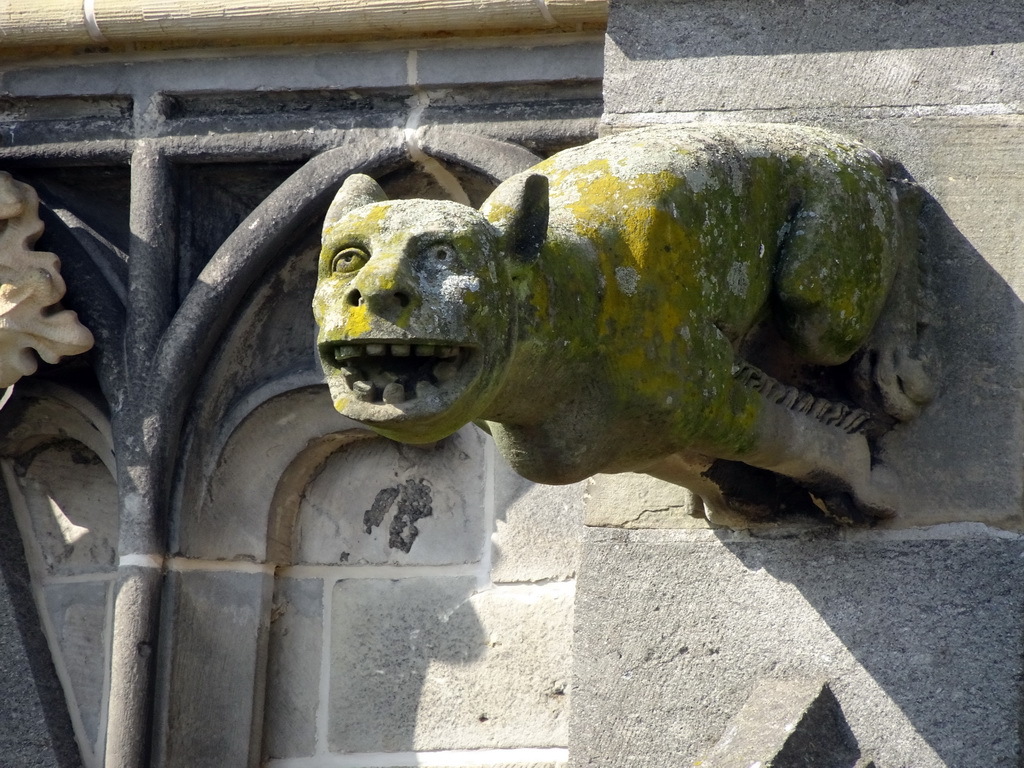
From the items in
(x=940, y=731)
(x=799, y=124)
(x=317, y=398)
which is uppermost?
(x=799, y=124)

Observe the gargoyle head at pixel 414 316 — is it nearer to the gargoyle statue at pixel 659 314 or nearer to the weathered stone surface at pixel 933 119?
the gargoyle statue at pixel 659 314

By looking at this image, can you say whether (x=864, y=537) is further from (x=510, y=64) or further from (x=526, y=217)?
(x=510, y=64)

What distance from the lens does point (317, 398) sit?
3.18 m

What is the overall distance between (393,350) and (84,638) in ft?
5.12

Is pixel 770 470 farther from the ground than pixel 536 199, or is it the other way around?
pixel 536 199

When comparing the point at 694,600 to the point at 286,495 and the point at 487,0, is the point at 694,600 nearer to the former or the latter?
the point at 286,495

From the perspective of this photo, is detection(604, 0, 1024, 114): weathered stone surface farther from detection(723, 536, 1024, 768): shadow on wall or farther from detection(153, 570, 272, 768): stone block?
detection(153, 570, 272, 768): stone block

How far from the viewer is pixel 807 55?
2.69m

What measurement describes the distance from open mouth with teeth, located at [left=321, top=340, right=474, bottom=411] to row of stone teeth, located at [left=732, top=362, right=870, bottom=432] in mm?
480

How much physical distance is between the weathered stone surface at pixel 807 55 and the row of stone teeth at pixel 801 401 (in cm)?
46

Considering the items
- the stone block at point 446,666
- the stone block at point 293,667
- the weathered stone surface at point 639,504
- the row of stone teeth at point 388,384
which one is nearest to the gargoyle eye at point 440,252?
the row of stone teeth at point 388,384

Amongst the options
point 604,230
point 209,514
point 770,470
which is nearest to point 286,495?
point 209,514

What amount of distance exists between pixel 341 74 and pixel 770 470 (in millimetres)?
A: 1195

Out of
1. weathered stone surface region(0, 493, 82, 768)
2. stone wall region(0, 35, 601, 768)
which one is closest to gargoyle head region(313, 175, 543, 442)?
stone wall region(0, 35, 601, 768)
